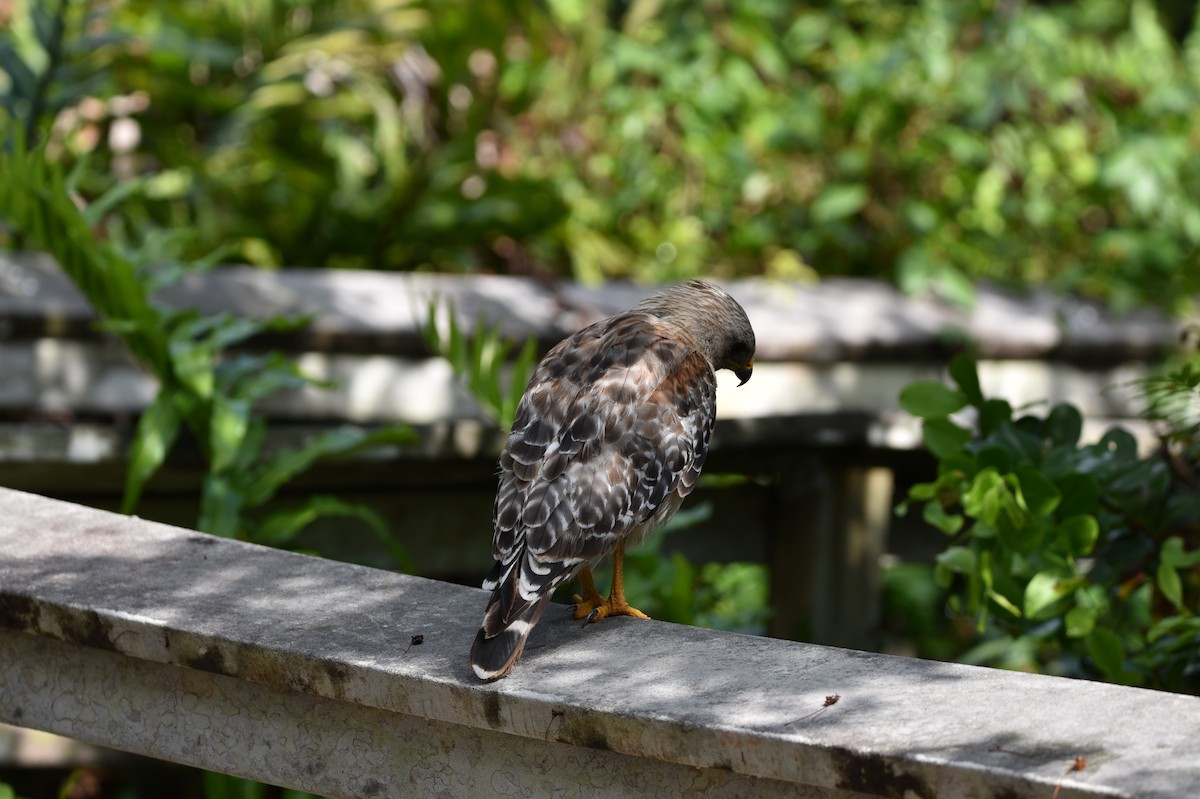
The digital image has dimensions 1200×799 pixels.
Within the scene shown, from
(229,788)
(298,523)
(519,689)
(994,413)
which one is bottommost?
(229,788)

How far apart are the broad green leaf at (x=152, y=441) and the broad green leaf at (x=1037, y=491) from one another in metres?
2.22

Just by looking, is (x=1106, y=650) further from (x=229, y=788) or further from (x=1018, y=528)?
(x=229, y=788)

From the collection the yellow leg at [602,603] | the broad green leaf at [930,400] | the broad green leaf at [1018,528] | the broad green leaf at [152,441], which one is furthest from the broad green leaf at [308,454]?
the broad green leaf at [1018,528]

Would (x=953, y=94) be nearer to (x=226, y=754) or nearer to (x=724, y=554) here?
(x=724, y=554)

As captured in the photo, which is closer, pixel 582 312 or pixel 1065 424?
pixel 1065 424

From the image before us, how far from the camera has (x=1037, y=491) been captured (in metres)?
2.77

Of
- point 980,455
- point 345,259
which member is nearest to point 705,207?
point 345,259

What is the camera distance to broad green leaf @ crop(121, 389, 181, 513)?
12.1 feet

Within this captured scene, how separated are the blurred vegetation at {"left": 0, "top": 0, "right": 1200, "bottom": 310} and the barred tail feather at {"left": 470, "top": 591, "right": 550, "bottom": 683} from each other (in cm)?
414

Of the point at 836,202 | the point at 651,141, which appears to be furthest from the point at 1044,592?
the point at 651,141

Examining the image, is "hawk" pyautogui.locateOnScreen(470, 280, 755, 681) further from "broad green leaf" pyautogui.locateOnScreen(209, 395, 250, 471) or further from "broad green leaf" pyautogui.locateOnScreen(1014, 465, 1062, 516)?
"broad green leaf" pyautogui.locateOnScreen(209, 395, 250, 471)

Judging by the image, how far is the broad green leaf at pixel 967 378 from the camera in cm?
305

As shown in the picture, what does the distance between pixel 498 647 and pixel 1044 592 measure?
125 centimetres

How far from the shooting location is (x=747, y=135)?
6.96 metres
